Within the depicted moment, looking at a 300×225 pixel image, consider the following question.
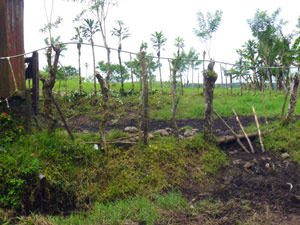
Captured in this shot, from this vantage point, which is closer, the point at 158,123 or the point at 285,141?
the point at 285,141

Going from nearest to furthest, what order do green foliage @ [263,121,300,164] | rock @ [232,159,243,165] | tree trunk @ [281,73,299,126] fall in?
rock @ [232,159,243,165] < green foliage @ [263,121,300,164] < tree trunk @ [281,73,299,126]

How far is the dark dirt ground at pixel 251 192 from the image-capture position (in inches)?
152

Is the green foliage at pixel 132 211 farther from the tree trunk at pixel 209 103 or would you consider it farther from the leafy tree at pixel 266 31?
the leafy tree at pixel 266 31

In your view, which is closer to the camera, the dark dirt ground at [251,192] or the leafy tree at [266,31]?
the dark dirt ground at [251,192]

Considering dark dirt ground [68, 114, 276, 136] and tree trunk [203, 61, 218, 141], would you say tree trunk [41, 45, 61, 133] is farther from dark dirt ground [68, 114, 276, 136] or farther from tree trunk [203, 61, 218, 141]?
tree trunk [203, 61, 218, 141]

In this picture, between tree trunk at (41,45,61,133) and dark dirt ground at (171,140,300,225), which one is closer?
dark dirt ground at (171,140,300,225)

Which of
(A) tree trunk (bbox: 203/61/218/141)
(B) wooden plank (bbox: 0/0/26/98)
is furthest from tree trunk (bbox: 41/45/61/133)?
(A) tree trunk (bbox: 203/61/218/141)

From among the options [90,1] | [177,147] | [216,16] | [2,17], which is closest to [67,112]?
[2,17]

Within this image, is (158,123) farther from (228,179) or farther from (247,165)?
(228,179)

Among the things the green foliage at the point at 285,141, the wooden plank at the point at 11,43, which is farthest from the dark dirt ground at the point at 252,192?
the wooden plank at the point at 11,43

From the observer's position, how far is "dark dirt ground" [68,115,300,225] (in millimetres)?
3859

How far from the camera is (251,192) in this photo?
15.4 ft

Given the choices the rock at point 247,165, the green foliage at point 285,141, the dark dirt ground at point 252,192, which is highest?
the green foliage at point 285,141

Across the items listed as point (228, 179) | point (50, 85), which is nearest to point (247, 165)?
point (228, 179)
